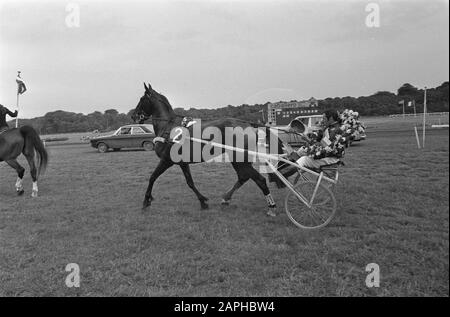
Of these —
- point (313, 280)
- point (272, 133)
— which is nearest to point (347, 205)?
point (272, 133)

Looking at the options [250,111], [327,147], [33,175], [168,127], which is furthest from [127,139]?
[327,147]

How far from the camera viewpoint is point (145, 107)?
5086mm

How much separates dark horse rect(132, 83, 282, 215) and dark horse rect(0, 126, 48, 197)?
9.27 feet

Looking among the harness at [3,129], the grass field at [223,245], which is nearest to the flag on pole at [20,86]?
the harness at [3,129]

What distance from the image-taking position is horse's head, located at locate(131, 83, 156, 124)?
4980mm

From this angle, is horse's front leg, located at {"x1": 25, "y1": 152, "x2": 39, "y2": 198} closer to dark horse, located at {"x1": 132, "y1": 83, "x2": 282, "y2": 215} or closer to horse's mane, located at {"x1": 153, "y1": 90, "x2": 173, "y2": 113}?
dark horse, located at {"x1": 132, "y1": 83, "x2": 282, "y2": 215}

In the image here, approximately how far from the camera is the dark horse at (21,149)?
6.17 metres

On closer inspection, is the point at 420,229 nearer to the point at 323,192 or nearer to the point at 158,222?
the point at 323,192

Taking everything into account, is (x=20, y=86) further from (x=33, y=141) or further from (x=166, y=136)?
(x=166, y=136)

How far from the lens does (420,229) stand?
3.61 m

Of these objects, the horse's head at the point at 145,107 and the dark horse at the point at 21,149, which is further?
the dark horse at the point at 21,149

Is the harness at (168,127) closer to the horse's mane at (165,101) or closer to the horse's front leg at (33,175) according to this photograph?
the horse's mane at (165,101)

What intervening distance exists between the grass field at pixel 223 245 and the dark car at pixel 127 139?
9.86 meters

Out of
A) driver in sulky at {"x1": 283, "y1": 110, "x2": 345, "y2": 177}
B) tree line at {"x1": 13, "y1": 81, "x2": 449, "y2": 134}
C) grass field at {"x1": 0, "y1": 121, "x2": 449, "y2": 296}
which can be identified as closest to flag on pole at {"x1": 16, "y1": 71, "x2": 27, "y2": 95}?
grass field at {"x1": 0, "y1": 121, "x2": 449, "y2": 296}
